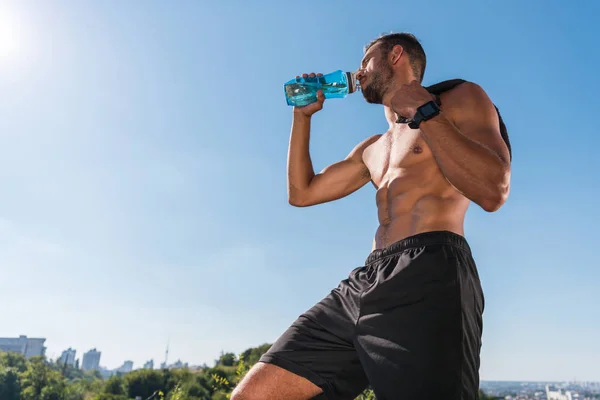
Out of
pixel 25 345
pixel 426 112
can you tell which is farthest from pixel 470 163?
pixel 25 345

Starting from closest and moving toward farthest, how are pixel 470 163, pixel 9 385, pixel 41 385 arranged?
pixel 470 163 < pixel 41 385 < pixel 9 385

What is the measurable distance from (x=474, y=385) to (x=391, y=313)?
372mm

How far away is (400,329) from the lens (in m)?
1.62

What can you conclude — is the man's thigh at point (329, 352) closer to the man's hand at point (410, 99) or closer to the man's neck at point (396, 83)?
the man's hand at point (410, 99)

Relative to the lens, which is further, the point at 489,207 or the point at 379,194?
the point at 379,194

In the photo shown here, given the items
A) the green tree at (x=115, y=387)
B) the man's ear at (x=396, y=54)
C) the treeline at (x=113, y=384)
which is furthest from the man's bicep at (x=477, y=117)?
the green tree at (x=115, y=387)

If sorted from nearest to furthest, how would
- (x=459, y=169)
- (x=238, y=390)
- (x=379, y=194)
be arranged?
1. (x=459, y=169)
2. (x=238, y=390)
3. (x=379, y=194)

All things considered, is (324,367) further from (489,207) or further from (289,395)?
(489,207)

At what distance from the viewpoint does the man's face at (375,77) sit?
2320 millimetres

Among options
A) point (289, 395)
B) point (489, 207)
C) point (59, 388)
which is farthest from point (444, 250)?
point (59, 388)

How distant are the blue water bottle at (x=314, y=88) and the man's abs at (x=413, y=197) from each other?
46cm

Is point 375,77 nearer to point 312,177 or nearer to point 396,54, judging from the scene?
point 396,54

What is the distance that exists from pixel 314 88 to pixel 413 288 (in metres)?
1.33

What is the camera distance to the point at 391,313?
1.68m
